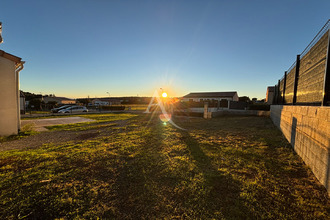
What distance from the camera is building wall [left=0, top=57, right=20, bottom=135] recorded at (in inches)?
259

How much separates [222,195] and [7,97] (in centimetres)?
1000

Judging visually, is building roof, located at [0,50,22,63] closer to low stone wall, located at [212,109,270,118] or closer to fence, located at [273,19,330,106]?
fence, located at [273,19,330,106]

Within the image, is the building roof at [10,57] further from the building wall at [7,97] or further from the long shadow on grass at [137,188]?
the long shadow on grass at [137,188]

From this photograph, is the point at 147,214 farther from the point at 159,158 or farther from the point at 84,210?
the point at 159,158

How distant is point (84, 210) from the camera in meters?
2.35

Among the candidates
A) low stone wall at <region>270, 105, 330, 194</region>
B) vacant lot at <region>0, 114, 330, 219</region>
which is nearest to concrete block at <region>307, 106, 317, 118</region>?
low stone wall at <region>270, 105, 330, 194</region>

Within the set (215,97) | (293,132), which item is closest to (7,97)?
(293,132)

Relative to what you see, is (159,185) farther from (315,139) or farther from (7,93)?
(7,93)

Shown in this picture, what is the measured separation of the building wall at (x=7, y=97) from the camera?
259 inches

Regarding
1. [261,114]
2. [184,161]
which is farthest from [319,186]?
[261,114]

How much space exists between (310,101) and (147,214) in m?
5.66

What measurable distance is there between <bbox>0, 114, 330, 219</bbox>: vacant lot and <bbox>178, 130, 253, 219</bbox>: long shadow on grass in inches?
0.6

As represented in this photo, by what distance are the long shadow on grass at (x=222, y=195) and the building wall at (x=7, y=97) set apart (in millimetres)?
9304

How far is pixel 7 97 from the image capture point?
6.74 metres
